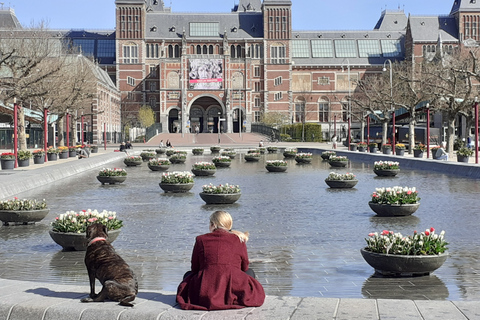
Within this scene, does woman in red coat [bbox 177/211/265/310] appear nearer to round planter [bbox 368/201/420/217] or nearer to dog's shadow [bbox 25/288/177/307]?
dog's shadow [bbox 25/288/177/307]

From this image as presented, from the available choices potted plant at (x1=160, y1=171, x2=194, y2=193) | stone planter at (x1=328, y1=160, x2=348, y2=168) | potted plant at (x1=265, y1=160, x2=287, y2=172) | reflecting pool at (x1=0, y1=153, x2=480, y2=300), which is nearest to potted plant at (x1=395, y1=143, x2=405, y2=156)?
stone planter at (x1=328, y1=160, x2=348, y2=168)

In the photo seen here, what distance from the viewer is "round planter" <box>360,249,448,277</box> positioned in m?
9.23

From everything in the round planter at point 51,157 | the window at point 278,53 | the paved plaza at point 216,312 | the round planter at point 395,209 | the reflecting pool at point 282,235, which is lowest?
the reflecting pool at point 282,235

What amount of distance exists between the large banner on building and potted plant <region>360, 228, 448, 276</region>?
9210 centimetres

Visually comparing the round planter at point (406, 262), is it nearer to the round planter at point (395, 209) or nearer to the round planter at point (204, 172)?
the round planter at point (395, 209)

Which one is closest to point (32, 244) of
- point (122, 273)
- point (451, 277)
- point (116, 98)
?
point (122, 273)

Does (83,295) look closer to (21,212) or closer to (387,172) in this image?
(21,212)

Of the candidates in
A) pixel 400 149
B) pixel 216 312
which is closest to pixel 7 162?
pixel 400 149

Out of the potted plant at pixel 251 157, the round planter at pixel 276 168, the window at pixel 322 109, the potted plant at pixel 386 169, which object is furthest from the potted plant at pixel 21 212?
the window at pixel 322 109

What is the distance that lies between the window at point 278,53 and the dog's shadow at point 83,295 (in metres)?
98.1

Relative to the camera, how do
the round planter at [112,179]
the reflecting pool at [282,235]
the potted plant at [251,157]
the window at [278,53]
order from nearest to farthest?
the reflecting pool at [282,235] → the round planter at [112,179] → the potted plant at [251,157] → the window at [278,53]

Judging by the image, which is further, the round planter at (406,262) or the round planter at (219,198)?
the round planter at (219,198)

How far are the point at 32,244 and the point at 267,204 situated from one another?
7.75 metres

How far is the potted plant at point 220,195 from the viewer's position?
60.3 feet
